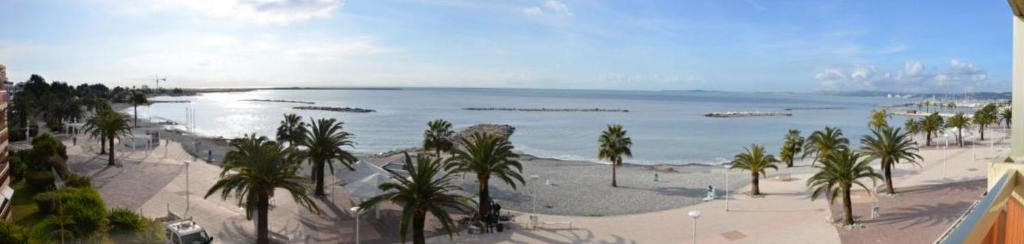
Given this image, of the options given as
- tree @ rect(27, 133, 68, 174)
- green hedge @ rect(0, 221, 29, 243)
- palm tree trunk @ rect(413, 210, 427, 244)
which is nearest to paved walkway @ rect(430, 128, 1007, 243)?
palm tree trunk @ rect(413, 210, 427, 244)

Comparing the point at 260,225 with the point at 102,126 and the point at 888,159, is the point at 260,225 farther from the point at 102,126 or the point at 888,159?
the point at 888,159

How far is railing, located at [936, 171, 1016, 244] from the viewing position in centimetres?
210

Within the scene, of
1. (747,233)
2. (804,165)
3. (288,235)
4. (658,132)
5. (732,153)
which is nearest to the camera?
(288,235)

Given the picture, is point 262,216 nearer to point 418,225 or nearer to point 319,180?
point 418,225

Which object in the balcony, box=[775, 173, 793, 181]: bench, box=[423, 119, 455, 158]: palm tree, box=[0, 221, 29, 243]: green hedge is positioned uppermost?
the balcony

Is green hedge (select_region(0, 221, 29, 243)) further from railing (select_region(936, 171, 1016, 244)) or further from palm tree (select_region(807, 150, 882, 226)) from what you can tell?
palm tree (select_region(807, 150, 882, 226))

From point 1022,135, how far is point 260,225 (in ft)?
63.6

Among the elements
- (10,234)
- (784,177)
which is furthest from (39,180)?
(784,177)

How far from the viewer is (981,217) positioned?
2.35m

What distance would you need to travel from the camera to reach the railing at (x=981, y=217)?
2099 mm

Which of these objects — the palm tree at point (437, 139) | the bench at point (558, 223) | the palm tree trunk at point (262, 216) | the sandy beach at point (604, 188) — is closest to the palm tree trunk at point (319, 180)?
the palm tree trunk at point (262, 216)

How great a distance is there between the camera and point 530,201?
3038cm

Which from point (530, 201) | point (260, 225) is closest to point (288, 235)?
point (260, 225)

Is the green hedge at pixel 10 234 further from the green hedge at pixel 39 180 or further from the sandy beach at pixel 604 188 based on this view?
the sandy beach at pixel 604 188
